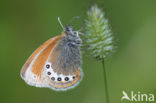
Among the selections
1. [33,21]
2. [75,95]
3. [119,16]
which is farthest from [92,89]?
[33,21]

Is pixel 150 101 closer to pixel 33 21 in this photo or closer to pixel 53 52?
pixel 53 52

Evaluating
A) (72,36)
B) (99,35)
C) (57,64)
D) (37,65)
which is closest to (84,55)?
(57,64)

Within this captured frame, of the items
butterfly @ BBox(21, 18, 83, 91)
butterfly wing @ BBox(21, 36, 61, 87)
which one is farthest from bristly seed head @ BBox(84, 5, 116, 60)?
butterfly wing @ BBox(21, 36, 61, 87)

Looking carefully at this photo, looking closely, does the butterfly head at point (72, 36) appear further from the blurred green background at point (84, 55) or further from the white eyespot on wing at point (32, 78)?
the blurred green background at point (84, 55)

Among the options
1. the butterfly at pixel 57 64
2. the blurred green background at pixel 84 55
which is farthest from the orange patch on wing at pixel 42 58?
the blurred green background at pixel 84 55

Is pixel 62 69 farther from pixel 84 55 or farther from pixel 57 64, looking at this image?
pixel 84 55

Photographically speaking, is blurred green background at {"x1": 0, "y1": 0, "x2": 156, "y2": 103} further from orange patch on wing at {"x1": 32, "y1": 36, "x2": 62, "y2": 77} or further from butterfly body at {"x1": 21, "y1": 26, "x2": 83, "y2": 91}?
orange patch on wing at {"x1": 32, "y1": 36, "x2": 62, "y2": 77}
